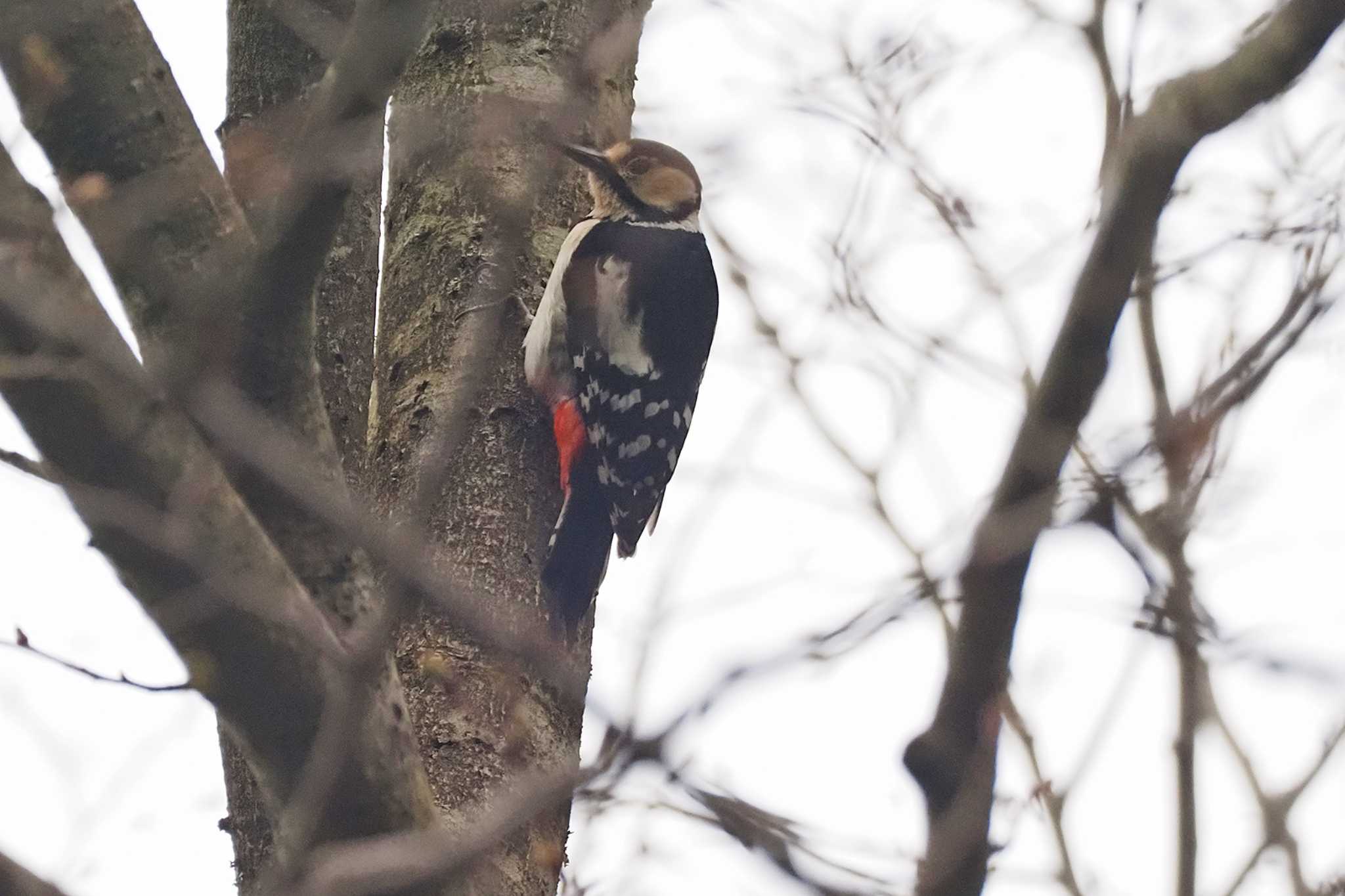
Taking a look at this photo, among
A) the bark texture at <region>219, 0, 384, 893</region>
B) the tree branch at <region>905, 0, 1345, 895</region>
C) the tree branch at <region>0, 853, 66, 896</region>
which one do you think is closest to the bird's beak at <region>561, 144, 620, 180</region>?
the bark texture at <region>219, 0, 384, 893</region>

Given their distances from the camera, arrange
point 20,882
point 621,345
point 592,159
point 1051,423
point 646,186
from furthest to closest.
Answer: point 646,186 < point 621,345 < point 592,159 < point 20,882 < point 1051,423

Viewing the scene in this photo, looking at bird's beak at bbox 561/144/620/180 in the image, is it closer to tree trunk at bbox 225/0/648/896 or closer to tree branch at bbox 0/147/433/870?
tree trunk at bbox 225/0/648/896

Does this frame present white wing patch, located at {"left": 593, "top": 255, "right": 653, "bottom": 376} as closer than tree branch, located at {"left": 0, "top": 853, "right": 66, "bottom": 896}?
No

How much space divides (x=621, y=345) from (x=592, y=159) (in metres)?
0.72

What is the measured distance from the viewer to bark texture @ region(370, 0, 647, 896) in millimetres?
2871

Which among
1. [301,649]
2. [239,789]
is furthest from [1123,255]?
[239,789]

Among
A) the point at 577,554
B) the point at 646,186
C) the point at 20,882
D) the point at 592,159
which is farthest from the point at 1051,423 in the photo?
the point at 646,186

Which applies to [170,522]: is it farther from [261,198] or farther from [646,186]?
[646,186]

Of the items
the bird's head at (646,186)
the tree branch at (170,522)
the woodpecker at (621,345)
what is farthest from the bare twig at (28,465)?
the bird's head at (646,186)

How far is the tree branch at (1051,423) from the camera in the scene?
1715mm

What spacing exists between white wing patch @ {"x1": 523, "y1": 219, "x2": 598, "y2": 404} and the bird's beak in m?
0.20

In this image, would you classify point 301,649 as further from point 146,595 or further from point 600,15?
point 600,15

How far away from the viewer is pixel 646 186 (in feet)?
17.2

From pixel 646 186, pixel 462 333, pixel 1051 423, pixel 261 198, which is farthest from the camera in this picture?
pixel 646 186
